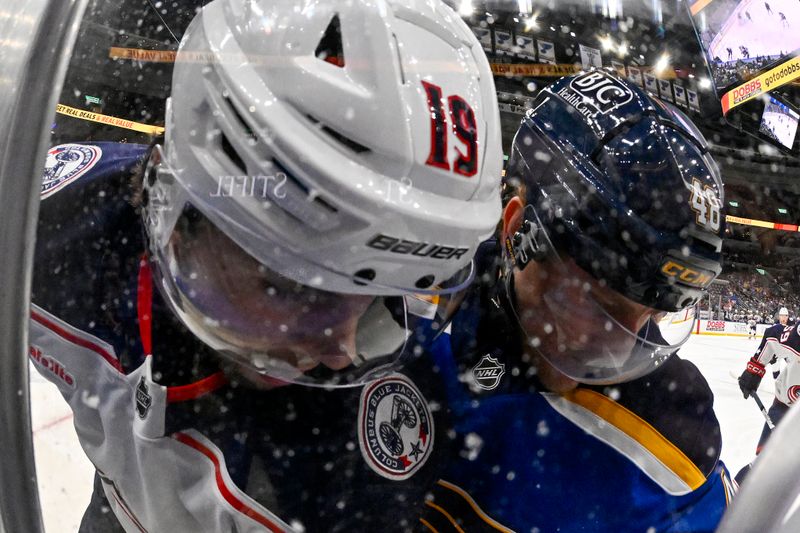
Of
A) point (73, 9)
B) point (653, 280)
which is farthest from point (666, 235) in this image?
point (73, 9)

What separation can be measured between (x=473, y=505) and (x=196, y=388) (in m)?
0.22

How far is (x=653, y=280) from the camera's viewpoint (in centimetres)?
40

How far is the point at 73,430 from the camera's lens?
40 centimetres

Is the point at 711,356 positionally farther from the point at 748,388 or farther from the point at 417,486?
the point at 417,486

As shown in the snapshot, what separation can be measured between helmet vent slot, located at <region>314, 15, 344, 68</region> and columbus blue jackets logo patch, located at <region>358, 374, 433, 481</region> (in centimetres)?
22

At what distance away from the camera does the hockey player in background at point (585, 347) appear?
0.41m

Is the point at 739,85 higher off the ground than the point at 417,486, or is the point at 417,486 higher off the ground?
the point at 739,85

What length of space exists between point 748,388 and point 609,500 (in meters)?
0.15

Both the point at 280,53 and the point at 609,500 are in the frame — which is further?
the point at 609,500

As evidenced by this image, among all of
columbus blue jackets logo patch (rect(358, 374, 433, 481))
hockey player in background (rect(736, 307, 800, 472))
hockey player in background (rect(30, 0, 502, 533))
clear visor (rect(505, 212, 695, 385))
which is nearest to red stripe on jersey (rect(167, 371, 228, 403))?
hockey player in background (rect(30, 0, 502, 533))

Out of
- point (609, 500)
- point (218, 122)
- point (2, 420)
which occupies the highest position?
point (218, 122)

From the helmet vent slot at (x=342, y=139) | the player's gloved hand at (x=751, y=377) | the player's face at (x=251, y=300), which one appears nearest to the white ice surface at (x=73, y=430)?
the player's gloved hand at (x=751, y=377)

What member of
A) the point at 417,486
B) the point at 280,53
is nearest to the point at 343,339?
the point at 417,486

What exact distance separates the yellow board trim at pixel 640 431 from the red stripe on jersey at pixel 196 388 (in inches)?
9.6
